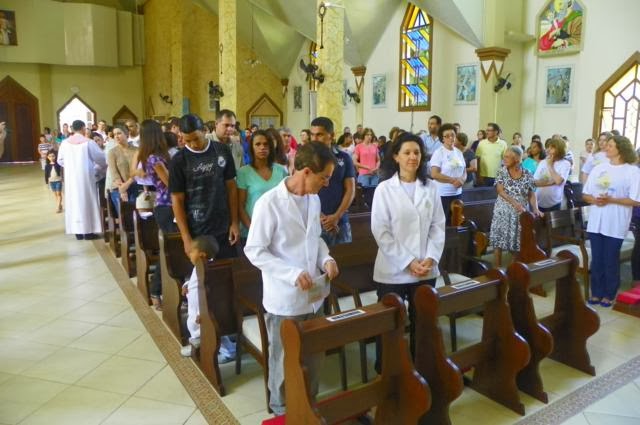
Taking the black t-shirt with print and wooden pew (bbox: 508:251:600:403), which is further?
the black t-shirt with print

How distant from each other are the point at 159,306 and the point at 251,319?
1.51 metres

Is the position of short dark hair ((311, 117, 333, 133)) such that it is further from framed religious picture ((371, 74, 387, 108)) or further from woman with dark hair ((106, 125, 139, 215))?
framed religious picture ((371, 74, 387, 108))

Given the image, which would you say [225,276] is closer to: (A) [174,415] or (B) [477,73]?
(A) [174,415]

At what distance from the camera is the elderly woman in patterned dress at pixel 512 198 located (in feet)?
15.9

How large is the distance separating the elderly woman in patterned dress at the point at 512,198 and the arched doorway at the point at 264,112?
1581 centimetres

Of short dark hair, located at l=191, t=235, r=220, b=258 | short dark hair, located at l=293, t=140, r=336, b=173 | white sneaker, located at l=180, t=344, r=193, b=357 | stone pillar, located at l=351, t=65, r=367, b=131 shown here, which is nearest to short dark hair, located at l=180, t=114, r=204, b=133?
short dark hair, located at l=191, t=235, r=220, b=258

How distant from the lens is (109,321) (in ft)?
14.0

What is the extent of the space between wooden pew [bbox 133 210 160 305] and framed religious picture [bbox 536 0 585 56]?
982 cm

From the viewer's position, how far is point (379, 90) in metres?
15.2

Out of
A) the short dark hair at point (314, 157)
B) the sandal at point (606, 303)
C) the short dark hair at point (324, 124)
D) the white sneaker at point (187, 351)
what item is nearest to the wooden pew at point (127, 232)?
the white sneaker at point (187, 351)

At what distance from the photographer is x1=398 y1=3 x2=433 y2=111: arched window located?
13.5m

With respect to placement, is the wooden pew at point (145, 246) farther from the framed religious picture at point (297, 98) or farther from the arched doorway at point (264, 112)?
the arched doorway at point (264, 112)

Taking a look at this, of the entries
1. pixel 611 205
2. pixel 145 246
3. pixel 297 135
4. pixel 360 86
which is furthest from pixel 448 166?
pixel 297 135

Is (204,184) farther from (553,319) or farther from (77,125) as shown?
(77,125)
